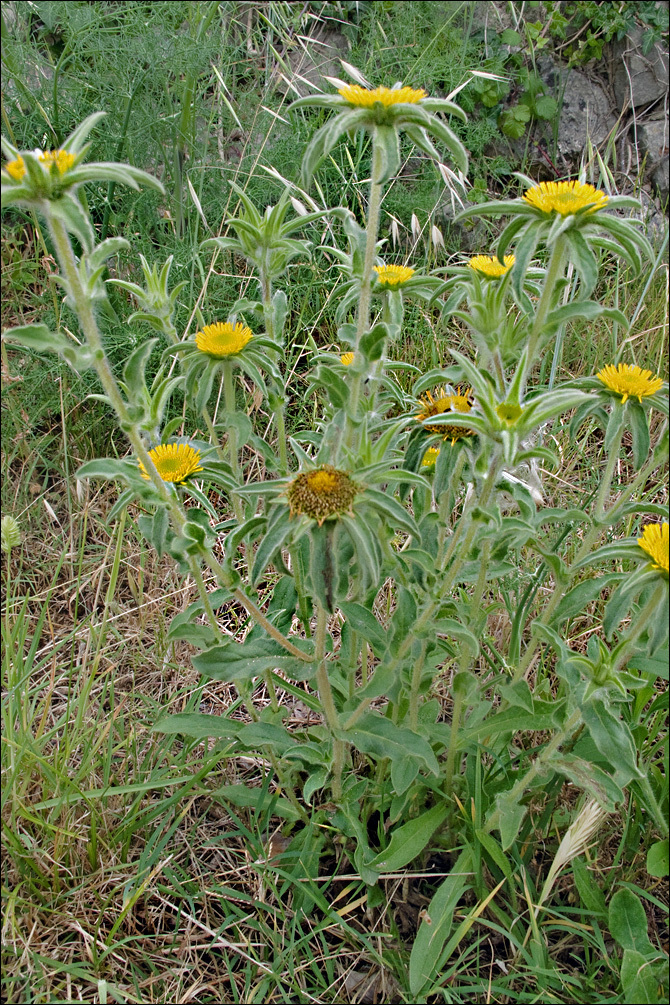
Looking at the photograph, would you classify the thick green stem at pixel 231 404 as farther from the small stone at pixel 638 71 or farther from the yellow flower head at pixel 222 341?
the small stone at pixel 638 71

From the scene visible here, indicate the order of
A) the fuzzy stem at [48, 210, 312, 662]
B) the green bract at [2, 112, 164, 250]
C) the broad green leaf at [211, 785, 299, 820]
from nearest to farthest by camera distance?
the green bract at [2, 112, 164, 250] → the fuzzy stem at [48, 210, 312, 662] → the broad green leaf at [211, 785, 299, 820]

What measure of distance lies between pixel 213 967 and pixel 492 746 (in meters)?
0.92

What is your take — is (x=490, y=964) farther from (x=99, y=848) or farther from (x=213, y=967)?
(x=99, y=848)

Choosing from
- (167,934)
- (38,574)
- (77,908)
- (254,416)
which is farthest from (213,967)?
(254,416)

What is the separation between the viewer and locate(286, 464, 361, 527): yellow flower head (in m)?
1.44

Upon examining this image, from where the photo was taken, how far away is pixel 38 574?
2.87 m

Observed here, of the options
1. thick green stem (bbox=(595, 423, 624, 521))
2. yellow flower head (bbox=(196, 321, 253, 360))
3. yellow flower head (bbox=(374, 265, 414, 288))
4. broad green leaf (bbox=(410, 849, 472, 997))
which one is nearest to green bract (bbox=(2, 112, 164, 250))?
yellow flower head (bbox=(196, 321, 253, 360))

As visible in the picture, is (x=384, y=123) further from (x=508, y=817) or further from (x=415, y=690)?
(x=508, y=817)

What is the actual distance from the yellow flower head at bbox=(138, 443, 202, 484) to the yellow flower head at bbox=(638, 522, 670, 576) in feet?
3.25

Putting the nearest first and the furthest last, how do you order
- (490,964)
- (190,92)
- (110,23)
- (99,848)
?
(490,964) < (99,848) < (190,92) < (110,23)

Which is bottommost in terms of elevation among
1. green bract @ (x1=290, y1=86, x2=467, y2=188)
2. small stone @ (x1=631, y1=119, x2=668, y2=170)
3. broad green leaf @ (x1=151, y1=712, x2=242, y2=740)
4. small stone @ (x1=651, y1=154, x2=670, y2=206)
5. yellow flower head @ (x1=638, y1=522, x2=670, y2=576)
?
broad green leaf @ (x1=151, y1=712, x2=242, y2=740)

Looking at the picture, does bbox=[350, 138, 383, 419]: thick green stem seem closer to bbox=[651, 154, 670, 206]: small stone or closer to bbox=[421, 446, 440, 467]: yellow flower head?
bbox=[421, 446, 440, 467]: yellow flower head

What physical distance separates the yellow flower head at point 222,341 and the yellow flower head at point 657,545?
102cm

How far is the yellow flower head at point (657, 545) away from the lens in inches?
58.6
